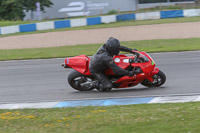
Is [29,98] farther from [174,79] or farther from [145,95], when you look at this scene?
[174,79]

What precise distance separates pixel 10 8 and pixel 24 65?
25.6 m

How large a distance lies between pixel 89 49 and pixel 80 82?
8.27m

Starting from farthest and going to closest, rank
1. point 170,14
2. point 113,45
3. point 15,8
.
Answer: point 15,8
point 170,14
point 113,45

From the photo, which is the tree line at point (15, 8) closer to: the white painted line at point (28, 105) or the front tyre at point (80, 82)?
the front tyre at point (80, 82)

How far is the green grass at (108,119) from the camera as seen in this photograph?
17.3 feet

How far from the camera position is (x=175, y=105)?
6691mm

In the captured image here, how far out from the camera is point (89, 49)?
16984mm

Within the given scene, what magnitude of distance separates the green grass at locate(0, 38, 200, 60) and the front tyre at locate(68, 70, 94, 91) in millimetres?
6762

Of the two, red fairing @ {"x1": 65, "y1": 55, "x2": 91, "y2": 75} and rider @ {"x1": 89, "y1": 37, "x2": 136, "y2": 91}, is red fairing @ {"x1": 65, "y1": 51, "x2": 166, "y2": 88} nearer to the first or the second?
red fairing @ {"x1": 65, "y1": 55, "x2": 91, "y2": 75}

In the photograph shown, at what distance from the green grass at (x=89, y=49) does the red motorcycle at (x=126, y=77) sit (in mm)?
6800

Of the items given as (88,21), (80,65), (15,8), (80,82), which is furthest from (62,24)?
(80,65)

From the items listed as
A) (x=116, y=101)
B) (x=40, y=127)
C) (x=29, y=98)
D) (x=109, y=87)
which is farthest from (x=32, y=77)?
(x=40, y=127)

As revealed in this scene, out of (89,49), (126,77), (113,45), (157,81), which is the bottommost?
(157,81)

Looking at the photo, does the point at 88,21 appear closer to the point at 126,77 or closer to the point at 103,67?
the point at 103,67
